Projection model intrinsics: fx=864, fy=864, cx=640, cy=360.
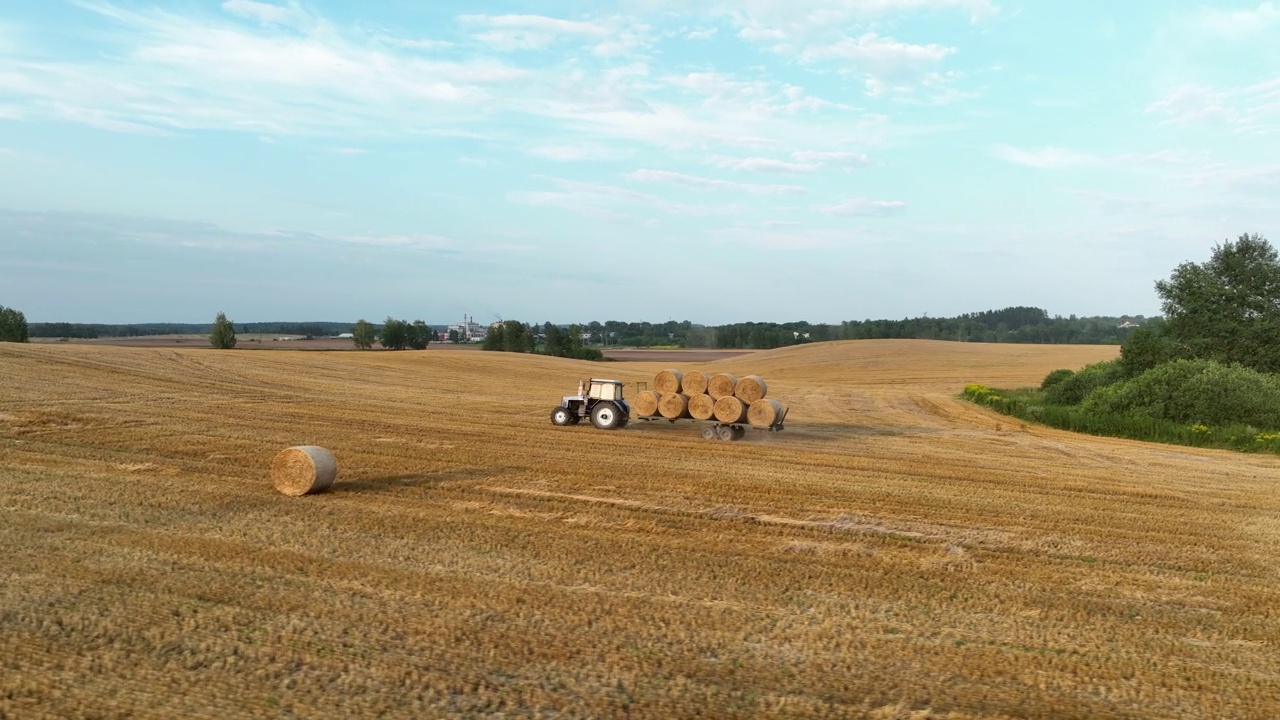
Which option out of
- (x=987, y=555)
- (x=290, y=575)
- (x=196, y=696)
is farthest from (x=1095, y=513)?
(x=196, y=696)

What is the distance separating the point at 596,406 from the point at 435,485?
24.5 ft

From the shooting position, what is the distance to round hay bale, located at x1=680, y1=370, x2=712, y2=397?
1892cm

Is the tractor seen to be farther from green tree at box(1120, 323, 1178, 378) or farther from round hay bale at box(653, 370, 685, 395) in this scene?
green tree at box(1120, 323, 1178, 378)

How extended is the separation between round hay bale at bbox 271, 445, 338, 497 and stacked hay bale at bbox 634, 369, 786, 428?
8666 millimetres

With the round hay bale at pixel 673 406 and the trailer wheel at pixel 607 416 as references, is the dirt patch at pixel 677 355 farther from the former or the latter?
the round hay bale at pixel 673 406

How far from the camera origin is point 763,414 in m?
18.4

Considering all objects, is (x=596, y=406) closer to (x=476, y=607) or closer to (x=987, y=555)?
(x=987, y=555)

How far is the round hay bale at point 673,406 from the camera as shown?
746 inches

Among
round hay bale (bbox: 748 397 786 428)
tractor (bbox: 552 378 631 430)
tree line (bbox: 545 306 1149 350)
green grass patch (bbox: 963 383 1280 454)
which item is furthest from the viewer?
tree line (bbox: 545 306 1149 350)

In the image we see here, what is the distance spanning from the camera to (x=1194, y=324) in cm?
3081

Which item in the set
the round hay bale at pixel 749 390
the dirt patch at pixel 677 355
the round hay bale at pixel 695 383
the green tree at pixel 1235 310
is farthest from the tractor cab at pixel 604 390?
the dirt patch at pixel 677 355

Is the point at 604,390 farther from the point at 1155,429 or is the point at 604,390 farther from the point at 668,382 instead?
the point at 1155,429

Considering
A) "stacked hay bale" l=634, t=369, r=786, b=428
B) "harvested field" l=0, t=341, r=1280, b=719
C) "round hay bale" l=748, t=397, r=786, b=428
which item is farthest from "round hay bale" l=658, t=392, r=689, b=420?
"harvested field" l=0, t=341, r=1280, b=719

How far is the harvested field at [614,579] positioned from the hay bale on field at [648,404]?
70.7 inches
